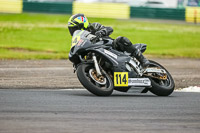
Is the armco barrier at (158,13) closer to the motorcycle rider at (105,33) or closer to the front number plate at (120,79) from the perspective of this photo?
the motorcycle rider at (105,33)

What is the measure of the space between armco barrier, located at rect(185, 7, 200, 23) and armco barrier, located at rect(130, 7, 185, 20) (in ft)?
1.21

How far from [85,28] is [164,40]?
1640cm

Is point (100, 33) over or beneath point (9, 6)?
over

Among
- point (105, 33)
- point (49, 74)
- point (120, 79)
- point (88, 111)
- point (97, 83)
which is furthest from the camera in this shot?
point (49, 74)

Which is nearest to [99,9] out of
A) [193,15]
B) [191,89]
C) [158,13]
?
[158,13]

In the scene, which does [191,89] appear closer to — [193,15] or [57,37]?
[57,37]

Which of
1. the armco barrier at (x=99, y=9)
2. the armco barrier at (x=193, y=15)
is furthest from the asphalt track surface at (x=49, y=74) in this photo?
the armco barrier at (x=193, y=15)

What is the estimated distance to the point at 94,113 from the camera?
6.86 meters

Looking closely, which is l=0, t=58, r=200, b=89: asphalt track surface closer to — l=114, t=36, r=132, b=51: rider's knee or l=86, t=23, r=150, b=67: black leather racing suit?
l=86, t=23, r=150, b=67: black leather racing suit

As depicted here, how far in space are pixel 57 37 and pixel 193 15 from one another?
14360 millimetres

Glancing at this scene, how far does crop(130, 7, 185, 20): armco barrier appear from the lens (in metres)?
36.5

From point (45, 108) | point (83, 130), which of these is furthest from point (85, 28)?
point (83, 130)

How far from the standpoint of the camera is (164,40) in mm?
25281

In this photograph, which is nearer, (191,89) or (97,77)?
(97,77)
